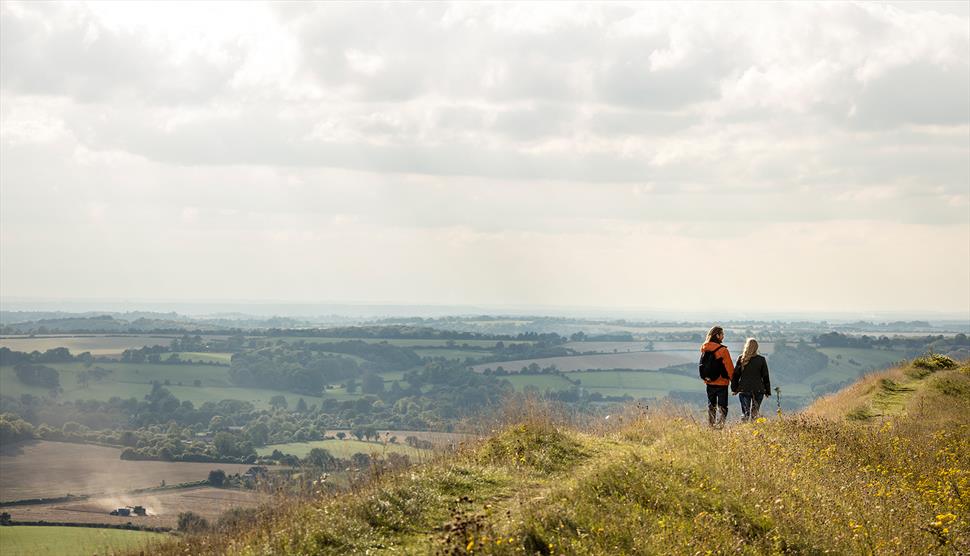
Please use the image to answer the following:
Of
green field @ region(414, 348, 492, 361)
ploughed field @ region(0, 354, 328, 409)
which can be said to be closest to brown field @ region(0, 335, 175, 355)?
ploughed field @ region(0, 354, 328, 409)

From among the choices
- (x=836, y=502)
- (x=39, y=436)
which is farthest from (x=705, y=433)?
(x=39, y=436)

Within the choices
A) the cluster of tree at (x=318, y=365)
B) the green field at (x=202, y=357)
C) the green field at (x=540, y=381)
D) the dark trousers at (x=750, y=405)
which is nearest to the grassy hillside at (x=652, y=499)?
the dark trousers at (x=750, y=405)

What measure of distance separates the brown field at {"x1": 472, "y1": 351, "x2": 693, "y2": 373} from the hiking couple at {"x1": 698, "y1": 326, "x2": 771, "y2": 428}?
13244cm

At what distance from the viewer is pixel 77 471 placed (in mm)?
86000

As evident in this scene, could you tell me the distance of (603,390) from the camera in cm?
13850

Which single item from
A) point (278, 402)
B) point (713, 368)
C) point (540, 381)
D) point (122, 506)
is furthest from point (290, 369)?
point (713, 368)

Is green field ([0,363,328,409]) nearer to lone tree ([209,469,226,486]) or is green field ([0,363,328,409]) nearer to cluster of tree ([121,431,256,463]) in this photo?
cluster of tree ([121,431,256,463])

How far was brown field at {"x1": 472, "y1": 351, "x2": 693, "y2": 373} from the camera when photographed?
16062 cm

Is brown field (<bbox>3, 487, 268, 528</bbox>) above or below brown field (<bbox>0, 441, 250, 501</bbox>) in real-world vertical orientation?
above

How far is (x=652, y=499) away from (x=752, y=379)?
9007 mm

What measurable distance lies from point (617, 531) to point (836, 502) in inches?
155

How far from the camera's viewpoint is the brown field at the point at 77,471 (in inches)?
3095

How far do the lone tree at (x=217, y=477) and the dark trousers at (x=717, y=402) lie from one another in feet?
202

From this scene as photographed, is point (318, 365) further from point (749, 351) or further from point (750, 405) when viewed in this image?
point (749, 351)
